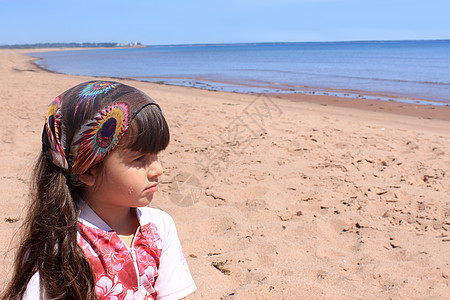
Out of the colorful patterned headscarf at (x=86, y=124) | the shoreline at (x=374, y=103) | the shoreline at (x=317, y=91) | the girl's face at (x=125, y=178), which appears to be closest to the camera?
the colorful patterned headscarf at (x=86, y=124)

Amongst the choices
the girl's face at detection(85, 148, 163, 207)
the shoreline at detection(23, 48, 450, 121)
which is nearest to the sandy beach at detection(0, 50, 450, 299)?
the girl's face at detection(85, 148, 163, 207)

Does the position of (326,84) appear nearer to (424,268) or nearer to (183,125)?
(183,125)

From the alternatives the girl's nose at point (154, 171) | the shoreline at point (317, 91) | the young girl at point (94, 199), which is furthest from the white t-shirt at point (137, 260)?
the shoreline at point (317, 91)

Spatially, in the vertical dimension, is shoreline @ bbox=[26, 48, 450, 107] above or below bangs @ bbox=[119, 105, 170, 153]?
below

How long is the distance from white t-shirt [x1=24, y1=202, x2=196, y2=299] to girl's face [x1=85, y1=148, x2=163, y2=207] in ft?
0.30

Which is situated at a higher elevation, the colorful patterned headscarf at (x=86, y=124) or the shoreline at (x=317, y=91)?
the colorful patterned headscarf at (x=86, y=124)

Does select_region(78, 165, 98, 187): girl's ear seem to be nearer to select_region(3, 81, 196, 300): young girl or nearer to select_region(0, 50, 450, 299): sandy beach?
select_region(3, 81, 196, 300): young girl

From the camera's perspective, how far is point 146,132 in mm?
1267

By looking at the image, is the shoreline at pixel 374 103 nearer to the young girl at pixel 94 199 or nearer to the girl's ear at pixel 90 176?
the young girl at pixel 94 199

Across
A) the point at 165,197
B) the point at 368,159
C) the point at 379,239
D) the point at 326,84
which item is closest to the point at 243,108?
the point at 368,159

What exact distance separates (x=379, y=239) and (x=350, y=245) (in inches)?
9.0

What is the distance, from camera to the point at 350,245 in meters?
Result: 2.68

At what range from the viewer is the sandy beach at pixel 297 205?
7.41ft

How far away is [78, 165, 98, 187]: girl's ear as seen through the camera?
1271 millimetres
